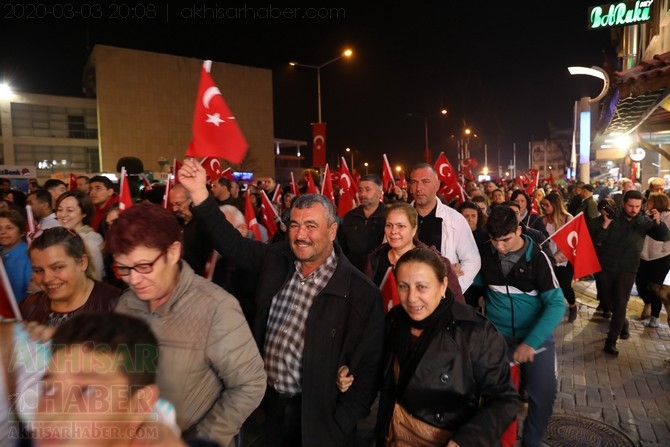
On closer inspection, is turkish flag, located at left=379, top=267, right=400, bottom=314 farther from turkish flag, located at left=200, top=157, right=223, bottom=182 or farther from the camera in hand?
the camera in hand

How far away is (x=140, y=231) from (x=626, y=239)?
264 inches

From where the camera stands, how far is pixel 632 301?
922 centimetres

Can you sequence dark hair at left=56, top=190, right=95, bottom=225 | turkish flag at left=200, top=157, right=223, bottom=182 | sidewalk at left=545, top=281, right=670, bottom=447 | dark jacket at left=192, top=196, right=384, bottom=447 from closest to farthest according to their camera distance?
dark jacket at left=192, top=196, right=384, bottom=447, sidewalk at left=545, top=281, right=670, bottom=447, dark hair at left=56, top=190, right=95, bottom=225, turkish flag at left=200, top=157, right=223, bottom=182

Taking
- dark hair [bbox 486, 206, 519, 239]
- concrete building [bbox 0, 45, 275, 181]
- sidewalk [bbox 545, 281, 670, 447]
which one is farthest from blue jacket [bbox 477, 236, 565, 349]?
concrete building [bbox 0, 45, 275, 181]

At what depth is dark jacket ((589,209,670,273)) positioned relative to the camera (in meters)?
6.61

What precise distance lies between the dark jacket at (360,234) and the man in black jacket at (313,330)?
1961mm

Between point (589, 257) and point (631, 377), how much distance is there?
1.51 meters

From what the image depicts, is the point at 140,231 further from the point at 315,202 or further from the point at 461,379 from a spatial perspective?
the point at 461,379

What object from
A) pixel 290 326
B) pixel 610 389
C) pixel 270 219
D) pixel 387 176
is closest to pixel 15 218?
pixel 290 326

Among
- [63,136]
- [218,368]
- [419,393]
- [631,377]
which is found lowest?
[631,377]

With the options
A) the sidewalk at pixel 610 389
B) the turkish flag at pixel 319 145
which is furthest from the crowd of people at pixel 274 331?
the turkish flag at pixel 319 145

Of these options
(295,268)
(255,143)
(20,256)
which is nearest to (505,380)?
(295,268)

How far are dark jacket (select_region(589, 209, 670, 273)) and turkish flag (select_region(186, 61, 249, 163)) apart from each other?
5.61 m

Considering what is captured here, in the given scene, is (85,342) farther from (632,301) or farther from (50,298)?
(632,301)
